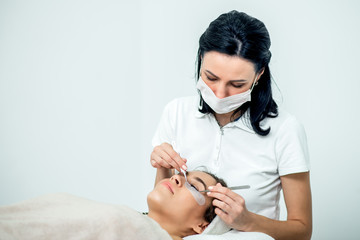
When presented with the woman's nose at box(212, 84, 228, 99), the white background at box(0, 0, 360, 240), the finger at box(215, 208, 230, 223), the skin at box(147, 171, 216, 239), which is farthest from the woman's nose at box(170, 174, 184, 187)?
the white background at box(0, 0, 360, 240)

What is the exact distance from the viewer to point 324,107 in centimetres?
240

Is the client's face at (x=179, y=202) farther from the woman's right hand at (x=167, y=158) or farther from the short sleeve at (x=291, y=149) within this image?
the short sleeve at (x=291, y=149)

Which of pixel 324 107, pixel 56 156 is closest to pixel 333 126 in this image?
pixel 324 107

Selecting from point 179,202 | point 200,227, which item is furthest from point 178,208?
point 200,227

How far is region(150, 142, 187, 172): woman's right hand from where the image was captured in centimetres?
152

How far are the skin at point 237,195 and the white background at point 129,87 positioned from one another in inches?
37.0

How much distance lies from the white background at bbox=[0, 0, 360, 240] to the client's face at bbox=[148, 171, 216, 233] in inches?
44.0

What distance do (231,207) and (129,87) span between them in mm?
1783

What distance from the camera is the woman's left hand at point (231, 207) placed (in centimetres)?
134

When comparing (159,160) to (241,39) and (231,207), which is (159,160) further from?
(241,39)

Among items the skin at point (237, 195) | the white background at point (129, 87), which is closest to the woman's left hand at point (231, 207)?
the skin at point (237, 195)

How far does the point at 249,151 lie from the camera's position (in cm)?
167

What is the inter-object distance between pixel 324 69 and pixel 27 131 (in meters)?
2.07

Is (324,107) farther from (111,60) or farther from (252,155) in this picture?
(111,60)
